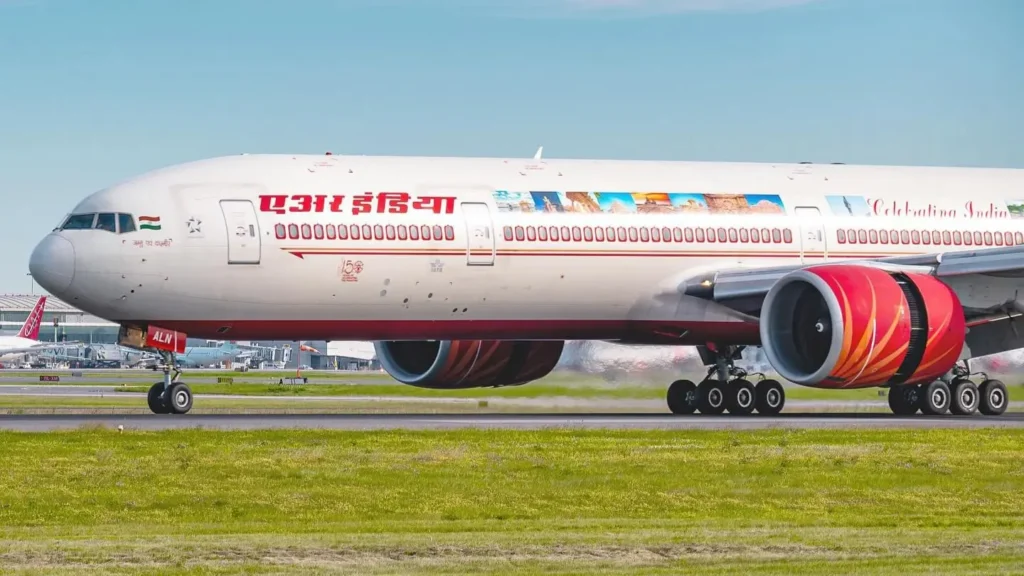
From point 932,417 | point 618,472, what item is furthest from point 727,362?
point 618,472

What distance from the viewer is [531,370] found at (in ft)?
124

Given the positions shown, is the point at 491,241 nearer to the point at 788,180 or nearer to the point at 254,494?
the point at 788,180

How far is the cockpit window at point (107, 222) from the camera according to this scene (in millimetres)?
30312

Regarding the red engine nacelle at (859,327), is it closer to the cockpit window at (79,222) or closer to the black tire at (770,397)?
the black tire at (770,397)

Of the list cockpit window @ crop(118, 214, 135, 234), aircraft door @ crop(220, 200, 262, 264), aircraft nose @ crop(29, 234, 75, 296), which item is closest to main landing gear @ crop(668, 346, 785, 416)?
aircraft door @ crop(220, 200, 262, 264)

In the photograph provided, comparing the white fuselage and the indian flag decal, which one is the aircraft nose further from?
the indian flag decal

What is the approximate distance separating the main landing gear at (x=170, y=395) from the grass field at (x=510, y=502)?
4.82 metres

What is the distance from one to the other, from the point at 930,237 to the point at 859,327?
7.08m

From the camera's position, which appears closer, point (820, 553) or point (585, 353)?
point (820, 553)

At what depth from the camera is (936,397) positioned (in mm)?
33312

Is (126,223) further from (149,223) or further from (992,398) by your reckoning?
(992,398)

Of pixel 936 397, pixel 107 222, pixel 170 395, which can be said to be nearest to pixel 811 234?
pixel 936 397

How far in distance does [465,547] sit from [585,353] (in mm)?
24328

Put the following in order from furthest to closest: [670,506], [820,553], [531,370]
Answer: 1. [531,370]
2. [670,506]
3. [820,553]
